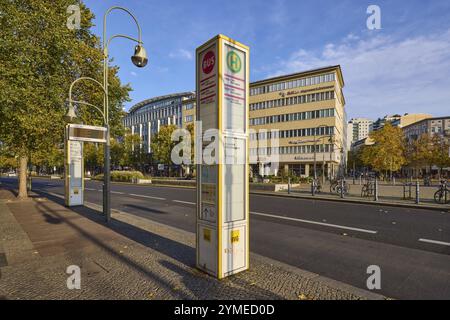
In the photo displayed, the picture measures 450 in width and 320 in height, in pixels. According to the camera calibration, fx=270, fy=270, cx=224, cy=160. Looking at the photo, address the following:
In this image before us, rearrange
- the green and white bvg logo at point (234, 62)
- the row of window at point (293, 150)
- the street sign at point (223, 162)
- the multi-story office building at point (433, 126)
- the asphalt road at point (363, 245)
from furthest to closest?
the multi-story office building at point (433, 126)
the row of window at point (293, 150)
the asphalt road at point (363, 245)
the green and white bvg logo at point (234, 62)
the street sign at point (223, 162)

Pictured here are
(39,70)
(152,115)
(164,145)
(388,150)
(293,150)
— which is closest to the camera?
(39,70)

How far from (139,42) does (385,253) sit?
9416 millimetres

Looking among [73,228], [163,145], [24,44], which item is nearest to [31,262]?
[73,228]

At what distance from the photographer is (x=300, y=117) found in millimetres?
53094

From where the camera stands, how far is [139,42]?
9297 mm

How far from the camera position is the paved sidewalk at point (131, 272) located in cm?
360

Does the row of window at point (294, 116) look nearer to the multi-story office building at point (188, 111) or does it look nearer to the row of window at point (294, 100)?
the row of window at point (294, 100)

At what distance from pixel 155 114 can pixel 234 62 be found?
85.7 meters

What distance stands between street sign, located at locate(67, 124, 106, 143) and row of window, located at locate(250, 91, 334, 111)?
47694mm

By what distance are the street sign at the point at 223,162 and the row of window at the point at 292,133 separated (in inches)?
1907

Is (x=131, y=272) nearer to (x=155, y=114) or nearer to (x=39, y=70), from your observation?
(x=39, y=70)

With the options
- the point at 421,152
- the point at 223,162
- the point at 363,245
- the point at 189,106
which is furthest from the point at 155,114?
the point at 223,162

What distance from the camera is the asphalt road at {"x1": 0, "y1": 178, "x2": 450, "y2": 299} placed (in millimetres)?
4199

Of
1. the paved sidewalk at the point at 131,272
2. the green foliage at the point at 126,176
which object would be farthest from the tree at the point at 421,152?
the paved sidewalk at the point at 131,272
